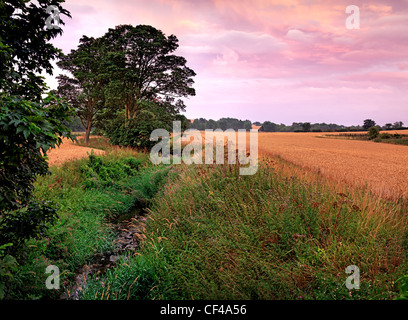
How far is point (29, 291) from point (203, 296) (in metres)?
3.09

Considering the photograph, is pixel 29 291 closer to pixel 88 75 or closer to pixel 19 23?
pixel 19 23

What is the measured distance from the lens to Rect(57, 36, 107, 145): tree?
26.0 m

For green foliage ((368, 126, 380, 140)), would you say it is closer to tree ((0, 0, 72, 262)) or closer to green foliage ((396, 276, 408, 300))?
green foliage ((396, 276, 408, 300))

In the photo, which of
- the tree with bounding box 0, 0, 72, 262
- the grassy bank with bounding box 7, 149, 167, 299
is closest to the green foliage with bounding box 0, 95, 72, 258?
the tree with bounding box 0, 0, 72, 262

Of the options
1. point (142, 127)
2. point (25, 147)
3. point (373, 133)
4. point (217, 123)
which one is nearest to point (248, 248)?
point (25, 147)

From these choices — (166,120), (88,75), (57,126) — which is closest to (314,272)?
(57,126)

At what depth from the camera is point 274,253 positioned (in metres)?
3.79

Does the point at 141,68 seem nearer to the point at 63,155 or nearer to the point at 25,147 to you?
the point at 63,155

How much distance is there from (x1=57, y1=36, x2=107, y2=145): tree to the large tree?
10.1 ft

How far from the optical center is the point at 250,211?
499 cm

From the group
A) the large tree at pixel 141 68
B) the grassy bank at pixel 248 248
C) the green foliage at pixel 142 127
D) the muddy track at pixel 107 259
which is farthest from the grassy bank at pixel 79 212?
the large tree at pixel 141 68

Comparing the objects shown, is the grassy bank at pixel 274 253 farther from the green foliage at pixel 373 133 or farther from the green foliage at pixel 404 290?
the green foliage at pixel 373 133

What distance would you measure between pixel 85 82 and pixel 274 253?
30.1m

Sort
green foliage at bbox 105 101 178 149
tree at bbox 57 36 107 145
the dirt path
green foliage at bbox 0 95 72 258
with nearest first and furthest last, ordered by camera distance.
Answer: green foliage at bbox 0 95 72 258
the dirt path
green foliage at bbox 105 101 178 149
tree at bbox 57 36 107 145
